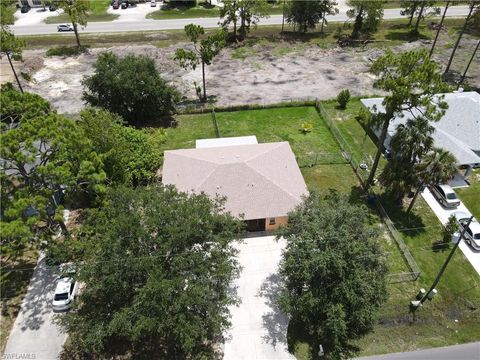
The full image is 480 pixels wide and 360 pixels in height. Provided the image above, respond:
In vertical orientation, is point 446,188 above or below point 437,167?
below

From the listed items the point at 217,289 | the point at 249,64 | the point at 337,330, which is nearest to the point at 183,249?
the point at 217,289

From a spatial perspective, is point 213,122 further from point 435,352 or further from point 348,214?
point 435,352

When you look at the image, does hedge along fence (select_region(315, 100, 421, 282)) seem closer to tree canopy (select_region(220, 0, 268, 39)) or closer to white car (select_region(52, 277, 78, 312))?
white car (select_region(52, 277, 78, 312))

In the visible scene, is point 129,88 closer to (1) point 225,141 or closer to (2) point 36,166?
(1) point 225,141

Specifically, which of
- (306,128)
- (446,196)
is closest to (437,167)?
(446,196)

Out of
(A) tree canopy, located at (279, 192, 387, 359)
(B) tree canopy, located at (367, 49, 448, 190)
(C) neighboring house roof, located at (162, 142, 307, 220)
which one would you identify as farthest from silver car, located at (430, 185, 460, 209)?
→ (A) tree canopy, located at (279, 192, 387, 359)

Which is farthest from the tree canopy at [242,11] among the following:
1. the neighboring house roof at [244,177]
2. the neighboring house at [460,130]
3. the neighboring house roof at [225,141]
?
the neighboring house roof at [244,177]
